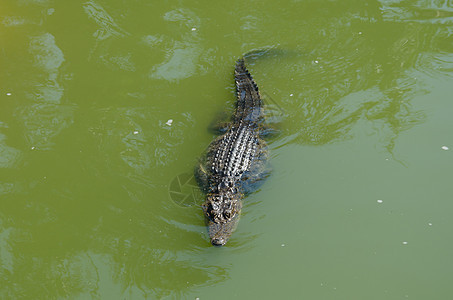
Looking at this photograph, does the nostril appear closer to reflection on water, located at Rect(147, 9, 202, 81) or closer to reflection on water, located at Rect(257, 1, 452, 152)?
reflection on water, located at Rect(257, 1, 452, 152)

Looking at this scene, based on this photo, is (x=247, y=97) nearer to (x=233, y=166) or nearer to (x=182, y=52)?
(x=233, y=166)

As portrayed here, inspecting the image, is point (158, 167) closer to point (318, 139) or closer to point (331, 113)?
point (318, 139)

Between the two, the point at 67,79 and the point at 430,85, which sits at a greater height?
the point at 430,85

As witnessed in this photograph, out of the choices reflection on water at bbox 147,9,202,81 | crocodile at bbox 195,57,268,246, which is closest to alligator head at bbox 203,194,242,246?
crocodile at bbox 195,57,268,246

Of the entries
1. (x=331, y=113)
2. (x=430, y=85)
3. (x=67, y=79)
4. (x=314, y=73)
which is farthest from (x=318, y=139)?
(x=67, y=79)

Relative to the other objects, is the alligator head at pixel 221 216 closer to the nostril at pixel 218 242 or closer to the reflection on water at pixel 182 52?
the nostril at pixel 218 242

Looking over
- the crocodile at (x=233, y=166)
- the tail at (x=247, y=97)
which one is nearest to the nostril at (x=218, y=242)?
the crocodile at (x=233, y=166)

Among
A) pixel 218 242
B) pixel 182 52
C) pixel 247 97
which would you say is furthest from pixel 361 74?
pixel 218 242

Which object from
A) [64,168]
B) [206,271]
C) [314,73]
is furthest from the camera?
[314,73]
